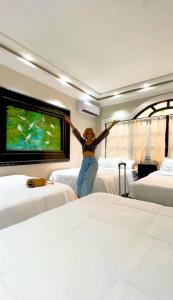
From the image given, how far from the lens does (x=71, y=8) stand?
6.05 feet

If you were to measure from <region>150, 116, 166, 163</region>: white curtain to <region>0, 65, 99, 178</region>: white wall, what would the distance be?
5.87 ft

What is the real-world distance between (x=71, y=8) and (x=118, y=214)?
212 centimetres

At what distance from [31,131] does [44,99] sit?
78 cm

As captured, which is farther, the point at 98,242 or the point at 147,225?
the point at 147,225

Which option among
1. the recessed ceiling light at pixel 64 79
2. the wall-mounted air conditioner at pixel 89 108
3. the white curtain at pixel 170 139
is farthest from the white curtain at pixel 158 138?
the recessed ceiling light at pixel 64 79

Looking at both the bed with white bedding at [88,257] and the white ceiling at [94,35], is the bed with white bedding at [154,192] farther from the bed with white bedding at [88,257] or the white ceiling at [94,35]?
the white ceiling at [94,35]

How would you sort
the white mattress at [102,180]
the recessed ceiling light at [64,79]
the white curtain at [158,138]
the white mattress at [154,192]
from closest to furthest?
1. the white mattress at [154,192]
2. the white mattress at [102,180]
3. the recessed ceiling light at [64,79]
4. the white curtain at [158,138]

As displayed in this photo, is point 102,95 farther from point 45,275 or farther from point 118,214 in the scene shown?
point 45,275

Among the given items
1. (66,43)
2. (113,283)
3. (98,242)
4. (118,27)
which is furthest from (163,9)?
(113,283)

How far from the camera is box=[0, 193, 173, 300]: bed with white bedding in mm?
567

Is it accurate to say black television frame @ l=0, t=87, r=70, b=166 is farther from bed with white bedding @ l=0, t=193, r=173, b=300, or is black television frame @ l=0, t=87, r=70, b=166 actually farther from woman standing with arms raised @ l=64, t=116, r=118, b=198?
bed with white bedding @ l=0, t=193, r=173, b=300

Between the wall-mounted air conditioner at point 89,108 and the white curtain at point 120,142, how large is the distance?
2.38 ft

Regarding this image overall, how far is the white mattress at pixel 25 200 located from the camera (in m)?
1.46

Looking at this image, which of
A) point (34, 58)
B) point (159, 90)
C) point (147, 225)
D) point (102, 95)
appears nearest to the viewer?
point (147, 225)
